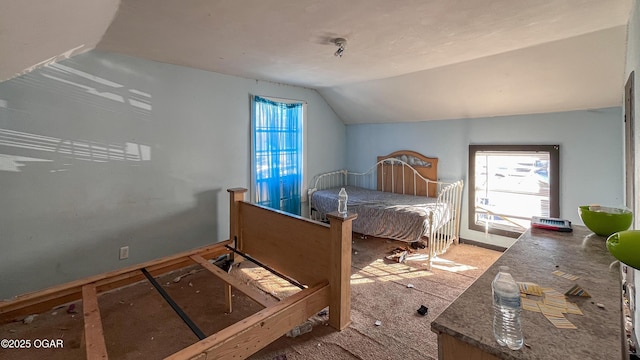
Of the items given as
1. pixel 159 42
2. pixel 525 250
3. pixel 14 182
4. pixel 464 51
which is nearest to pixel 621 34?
pixel 464 51

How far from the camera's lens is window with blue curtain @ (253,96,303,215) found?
3.76 meters

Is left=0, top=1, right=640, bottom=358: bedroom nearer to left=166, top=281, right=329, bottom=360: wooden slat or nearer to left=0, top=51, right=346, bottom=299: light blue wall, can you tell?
left=0, top=51, right=346, bottom=299: light blue wall

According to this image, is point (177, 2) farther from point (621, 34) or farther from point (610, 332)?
point (621, 34)

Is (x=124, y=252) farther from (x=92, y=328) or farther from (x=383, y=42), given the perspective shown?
(x=383, y=42)

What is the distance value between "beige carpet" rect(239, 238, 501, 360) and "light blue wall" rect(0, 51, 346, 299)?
1.11 m

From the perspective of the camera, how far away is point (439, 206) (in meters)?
3.40

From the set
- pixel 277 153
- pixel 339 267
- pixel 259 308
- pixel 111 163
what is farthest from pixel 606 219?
pixel 111 163

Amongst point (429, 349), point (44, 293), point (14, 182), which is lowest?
point (429, 349)

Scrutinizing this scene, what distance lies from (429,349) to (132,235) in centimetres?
283

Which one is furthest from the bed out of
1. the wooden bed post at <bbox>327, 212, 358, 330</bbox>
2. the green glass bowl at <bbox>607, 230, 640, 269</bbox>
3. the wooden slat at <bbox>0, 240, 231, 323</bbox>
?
the green glass bowl at <bbox>607, 230, 640, 269</bbox>

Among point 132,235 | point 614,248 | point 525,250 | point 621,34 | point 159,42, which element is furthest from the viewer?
point 132,235

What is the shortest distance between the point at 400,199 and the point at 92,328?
136 inches

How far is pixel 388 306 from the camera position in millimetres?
2420

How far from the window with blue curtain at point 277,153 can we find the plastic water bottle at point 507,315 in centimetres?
323
